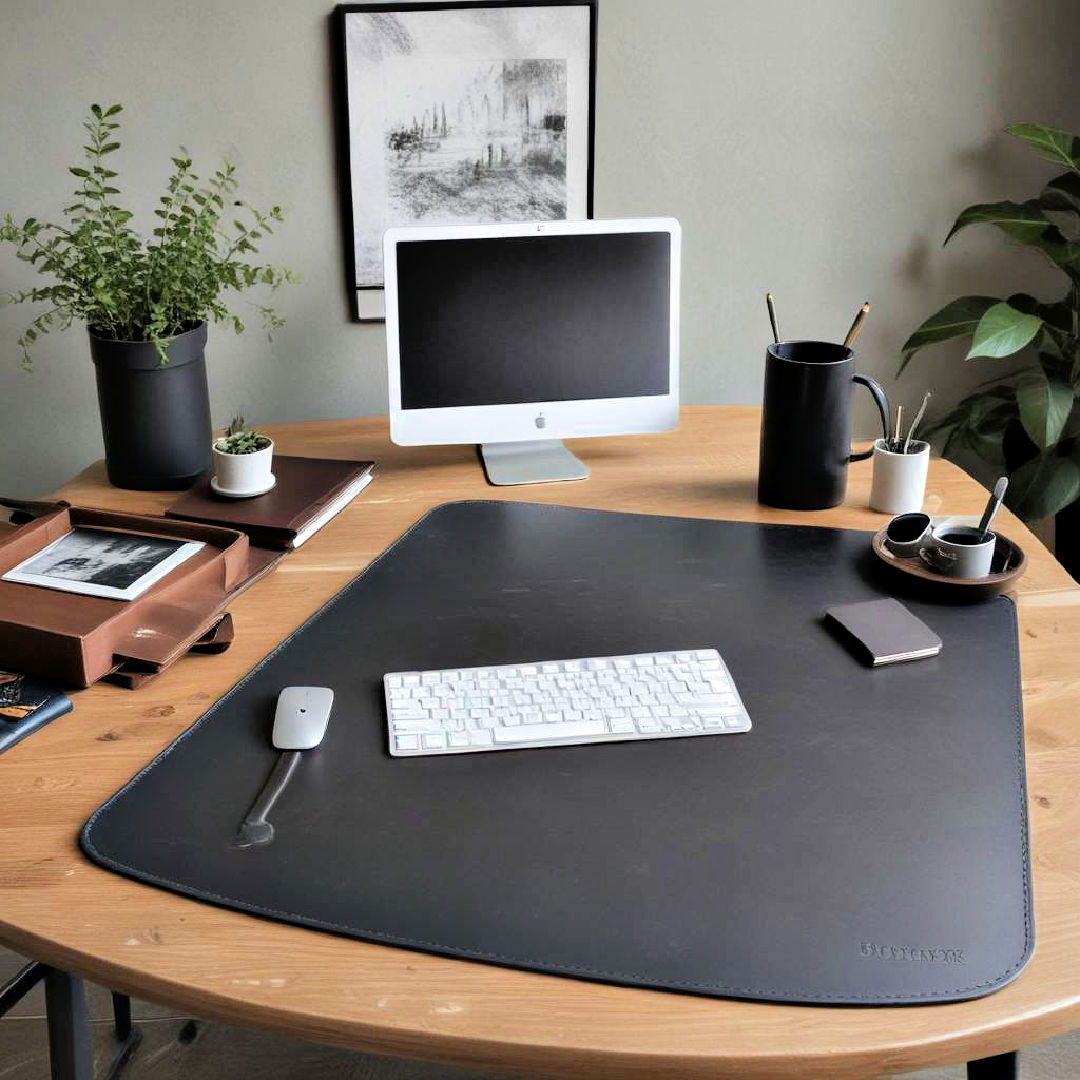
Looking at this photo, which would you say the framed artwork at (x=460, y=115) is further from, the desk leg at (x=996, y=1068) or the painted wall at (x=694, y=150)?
the desk leg at (x=996, y=1068)

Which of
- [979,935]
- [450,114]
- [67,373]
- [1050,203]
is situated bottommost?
[979,935]

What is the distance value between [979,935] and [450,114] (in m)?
1.61

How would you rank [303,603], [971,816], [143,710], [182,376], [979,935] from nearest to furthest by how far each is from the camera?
[979,935] < [971,816] < [143,710] < [303,603] < [182,376]

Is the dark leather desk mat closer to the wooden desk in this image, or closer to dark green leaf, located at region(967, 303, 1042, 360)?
the wooden desk

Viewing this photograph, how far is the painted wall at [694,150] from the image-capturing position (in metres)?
2.00

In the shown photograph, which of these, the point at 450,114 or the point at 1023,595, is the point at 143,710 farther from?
the point at 450,114

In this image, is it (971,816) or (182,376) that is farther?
(182,376)

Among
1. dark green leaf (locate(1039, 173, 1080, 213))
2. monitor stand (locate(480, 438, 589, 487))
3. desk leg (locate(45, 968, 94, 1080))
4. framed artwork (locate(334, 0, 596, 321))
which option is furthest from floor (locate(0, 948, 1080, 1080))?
dark green leaf (locate(1039, 173, 1080, 213))

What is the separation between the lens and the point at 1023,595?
1475 millimetres

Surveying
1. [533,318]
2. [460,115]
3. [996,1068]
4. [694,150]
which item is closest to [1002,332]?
[694,150]

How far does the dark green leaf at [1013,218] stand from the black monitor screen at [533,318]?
612 mm

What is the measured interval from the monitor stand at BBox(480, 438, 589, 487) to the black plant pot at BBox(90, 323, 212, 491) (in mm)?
429

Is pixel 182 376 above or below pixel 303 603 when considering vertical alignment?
above

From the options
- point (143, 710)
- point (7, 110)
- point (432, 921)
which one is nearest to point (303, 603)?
point (143, 710)
